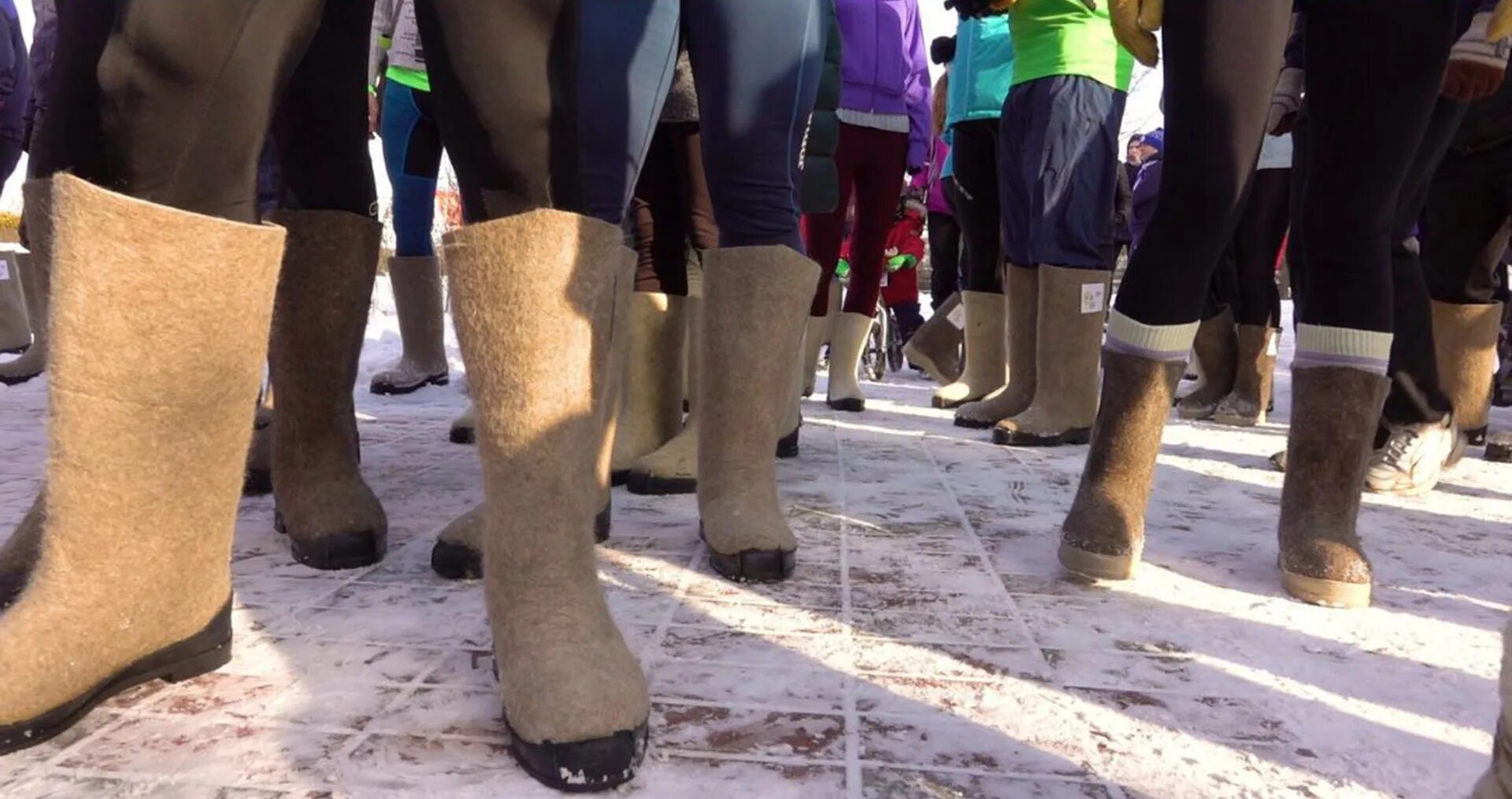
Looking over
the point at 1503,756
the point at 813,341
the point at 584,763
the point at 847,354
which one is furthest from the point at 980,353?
the point at 1503,756

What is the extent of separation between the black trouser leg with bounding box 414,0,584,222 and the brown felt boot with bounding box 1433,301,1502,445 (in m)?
2.74

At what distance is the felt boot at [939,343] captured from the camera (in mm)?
4980

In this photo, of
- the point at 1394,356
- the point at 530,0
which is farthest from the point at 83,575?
the point at 1394,356

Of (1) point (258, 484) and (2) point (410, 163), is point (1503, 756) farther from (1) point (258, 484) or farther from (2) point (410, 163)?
(2) point (410, 163)

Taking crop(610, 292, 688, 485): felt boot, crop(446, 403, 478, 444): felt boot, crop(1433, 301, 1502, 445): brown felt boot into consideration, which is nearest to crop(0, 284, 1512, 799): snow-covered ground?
crop(610, 292, 688, 485): felt boot

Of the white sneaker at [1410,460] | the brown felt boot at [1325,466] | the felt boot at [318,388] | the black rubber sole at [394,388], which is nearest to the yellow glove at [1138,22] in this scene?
the brown felt boot at [1325,466]

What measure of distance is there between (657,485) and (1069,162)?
188cm

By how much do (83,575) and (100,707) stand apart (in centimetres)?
14

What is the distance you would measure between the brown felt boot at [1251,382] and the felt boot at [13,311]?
5.43 m

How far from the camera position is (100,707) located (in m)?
0.94

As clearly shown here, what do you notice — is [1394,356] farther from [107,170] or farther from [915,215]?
[915,215]

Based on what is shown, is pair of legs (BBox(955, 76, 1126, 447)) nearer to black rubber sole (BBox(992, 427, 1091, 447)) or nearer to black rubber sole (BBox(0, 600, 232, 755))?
black rubber sole (BBox(992, 427, 1091, 447))

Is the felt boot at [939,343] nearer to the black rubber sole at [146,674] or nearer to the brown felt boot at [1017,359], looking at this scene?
the brown felt boot at [1017,359]

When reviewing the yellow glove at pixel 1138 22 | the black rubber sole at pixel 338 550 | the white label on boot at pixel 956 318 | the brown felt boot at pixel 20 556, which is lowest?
the black rubber sole at pixel 338 550
